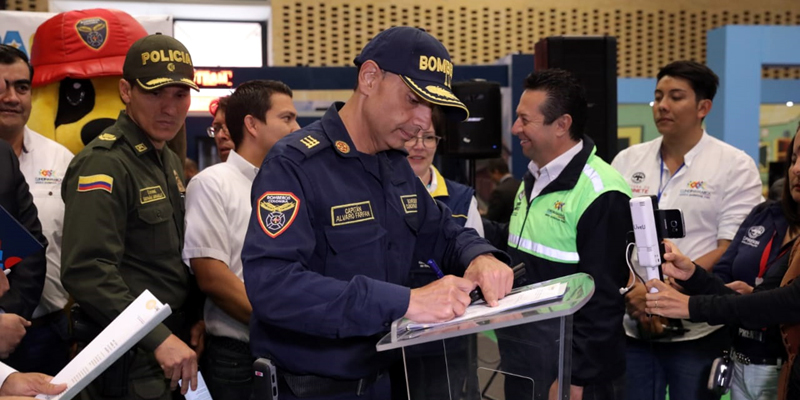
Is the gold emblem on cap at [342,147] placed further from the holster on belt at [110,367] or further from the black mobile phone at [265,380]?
the holster on belt at [110,367]

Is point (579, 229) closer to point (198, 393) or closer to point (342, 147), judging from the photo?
point (342, 147)

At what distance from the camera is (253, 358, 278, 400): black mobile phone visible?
5.15 feet

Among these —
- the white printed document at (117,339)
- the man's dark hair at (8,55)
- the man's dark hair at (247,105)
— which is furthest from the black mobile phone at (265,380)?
the man's dark hair at (8,55)

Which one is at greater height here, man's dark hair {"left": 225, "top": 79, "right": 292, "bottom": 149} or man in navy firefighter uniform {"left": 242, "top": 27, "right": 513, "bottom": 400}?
man's dark hair {"left": 225, "top": 79, "right": 292, "bottom": 149}

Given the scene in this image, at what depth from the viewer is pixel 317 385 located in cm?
157

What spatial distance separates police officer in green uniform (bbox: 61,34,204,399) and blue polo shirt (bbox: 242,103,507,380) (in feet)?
1.84

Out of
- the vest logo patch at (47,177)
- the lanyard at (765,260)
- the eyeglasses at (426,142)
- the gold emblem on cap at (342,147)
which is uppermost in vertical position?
the gold emblem on cap at (342,147)

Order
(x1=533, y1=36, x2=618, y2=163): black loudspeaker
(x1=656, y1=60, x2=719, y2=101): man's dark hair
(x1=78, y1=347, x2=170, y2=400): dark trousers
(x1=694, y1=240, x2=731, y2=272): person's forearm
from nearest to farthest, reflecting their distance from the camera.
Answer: (x1=78, y1=347, x2=170, y2=400): dark trousers
(x1=694, y1=240, x2=731, y2=272): person's forearm
(x1=656, y1=60, x2=719, y2=101): man's dark hair
(x1=533, y1=36, x2=618, y2=163): black loudspeaker

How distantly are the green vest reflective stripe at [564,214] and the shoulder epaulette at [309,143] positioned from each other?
1050mm

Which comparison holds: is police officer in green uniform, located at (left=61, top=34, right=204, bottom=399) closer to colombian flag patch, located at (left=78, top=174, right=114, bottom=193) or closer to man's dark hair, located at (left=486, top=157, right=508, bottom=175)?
colombian flag patch, located at (left=78, top=174, right=114, bottom=193)

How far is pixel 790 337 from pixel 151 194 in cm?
198

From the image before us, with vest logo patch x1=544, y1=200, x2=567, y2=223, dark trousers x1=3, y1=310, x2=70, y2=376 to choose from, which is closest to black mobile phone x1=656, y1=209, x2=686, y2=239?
vest logo patch x1=544, y1=200, x2=567, y2=223

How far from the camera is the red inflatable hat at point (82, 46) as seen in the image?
9.64 feet

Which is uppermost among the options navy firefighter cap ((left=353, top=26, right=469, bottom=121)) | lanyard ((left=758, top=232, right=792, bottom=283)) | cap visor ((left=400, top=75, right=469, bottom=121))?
navy firefighter cap ((left=353, top=26, right=469, bottom=121))
